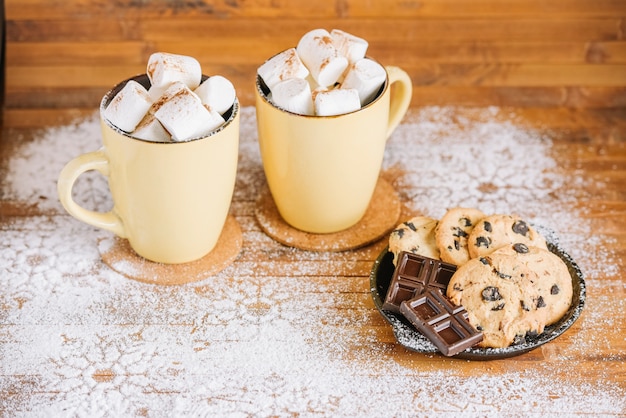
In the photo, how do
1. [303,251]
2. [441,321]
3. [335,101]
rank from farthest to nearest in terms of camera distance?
[303,251]
[335,101]
[441,321]

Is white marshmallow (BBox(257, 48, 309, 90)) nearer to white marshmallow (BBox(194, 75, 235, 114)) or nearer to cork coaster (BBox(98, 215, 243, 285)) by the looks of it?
white marshmallow (BBox(194, 75, 235, 114))

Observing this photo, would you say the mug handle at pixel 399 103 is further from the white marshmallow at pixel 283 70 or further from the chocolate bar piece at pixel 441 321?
the chocolate bar piece at pixel 441 321

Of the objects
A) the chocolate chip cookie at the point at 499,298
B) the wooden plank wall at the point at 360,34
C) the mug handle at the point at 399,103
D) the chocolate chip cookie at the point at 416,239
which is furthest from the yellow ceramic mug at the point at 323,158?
the wooden plank wall at the point at 360,34

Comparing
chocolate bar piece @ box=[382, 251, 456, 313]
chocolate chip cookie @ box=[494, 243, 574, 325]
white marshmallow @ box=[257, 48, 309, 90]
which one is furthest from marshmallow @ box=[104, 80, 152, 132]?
chocolate chip cookie @ box=[494, 243, 574, 325]

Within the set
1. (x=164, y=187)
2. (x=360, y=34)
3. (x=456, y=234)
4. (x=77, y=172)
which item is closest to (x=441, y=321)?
(x=456, y=234)

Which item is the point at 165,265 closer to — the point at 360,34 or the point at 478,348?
the point at 478,348

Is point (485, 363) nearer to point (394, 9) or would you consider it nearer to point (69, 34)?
point (394, 9)
